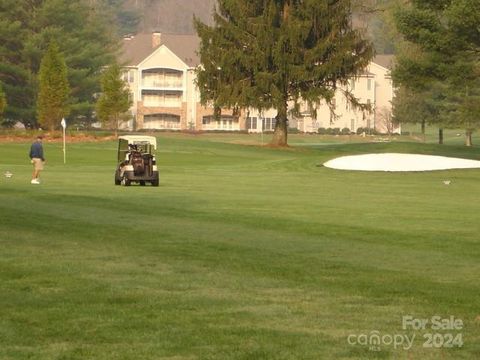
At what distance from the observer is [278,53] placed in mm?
75812

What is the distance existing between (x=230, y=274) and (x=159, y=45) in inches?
4711

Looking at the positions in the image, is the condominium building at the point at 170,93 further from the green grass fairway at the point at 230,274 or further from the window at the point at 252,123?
the green grass fairway at the point at 230,274

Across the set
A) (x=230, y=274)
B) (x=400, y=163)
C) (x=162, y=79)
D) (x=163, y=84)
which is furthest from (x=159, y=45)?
(x=230, y=274)

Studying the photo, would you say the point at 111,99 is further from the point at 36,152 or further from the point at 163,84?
the point at 163,84

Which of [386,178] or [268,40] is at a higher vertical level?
[268,40]

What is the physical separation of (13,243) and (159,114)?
388 ft

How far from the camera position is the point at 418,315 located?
35.7 ft

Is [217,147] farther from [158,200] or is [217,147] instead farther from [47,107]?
[158,200]

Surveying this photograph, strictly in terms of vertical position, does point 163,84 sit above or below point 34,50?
below

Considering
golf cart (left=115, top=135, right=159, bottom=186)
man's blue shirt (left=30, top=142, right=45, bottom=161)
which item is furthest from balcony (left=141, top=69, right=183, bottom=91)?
golf cart (left=115, top=135, right=159, bottom=186)

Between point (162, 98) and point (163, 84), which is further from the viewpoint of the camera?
point (162, 98)

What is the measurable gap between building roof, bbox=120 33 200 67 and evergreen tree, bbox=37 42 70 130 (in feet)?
157

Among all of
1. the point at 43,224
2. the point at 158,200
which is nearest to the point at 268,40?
the point at 158,200

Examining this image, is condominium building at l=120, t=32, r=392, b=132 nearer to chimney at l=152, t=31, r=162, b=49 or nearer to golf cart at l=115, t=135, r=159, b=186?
chimney at l=152, t=31, r=162, b=49
